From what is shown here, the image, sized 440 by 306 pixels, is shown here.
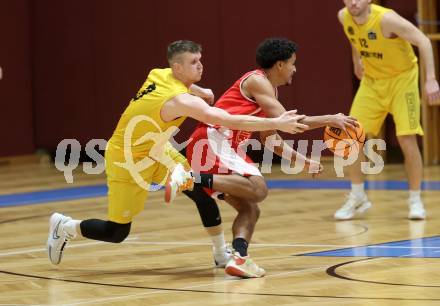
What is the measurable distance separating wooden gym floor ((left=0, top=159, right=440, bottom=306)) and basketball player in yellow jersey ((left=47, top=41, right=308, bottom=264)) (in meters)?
0.28

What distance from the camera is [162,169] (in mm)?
7141

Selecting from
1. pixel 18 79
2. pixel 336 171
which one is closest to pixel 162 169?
pixel 336 171

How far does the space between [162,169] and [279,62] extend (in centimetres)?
105

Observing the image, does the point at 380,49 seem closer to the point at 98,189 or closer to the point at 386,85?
the point at 386,85

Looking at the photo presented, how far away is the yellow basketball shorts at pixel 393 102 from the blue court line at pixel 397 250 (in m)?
1.63

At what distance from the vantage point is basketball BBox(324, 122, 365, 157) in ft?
23.4

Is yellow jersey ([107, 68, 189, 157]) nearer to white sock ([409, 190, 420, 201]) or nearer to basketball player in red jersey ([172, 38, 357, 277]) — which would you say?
basketball player in red jersey ([172, 38, 357, 277])

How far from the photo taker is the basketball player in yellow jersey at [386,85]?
9258 mm

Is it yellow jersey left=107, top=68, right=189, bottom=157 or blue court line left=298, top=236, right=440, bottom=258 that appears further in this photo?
blue court line left=298, top=236, right=440, bottom=258

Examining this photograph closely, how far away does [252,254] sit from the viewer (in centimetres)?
756

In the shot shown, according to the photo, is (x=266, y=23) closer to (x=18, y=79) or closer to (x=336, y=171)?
(x=336, y=171)

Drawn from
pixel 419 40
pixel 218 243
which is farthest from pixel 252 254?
pixel 419 40

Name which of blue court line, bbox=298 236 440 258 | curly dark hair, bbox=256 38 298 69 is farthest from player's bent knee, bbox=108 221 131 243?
curly dark hair, bbox=256 38 298 69

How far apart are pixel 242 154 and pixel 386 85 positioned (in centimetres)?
274
